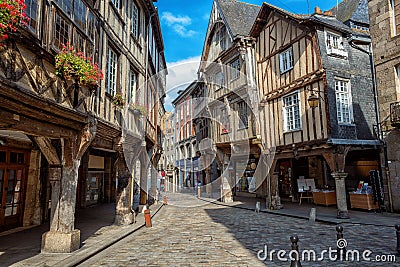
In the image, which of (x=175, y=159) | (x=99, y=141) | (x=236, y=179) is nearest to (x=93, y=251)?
(x=99, y=141)

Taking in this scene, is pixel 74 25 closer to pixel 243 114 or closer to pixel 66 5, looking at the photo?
pixel 66 5

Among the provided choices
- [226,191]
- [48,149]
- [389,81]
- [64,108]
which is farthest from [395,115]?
[48,149]

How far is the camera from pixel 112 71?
859cm

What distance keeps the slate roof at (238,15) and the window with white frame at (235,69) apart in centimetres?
152

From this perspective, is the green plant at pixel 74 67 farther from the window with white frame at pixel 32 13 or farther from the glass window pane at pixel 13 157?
the glass window pane at pixel 13 157

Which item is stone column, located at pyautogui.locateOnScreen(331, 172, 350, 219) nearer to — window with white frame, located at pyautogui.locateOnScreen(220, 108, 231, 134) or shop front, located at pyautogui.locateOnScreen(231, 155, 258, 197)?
window with white frame, located at pyautogui.locateOnScreen(220, 108, 231, 134)

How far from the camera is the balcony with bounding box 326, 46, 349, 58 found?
1210 cm

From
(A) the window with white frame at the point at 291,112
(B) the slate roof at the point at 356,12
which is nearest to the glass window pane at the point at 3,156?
(A) the window with white frame at the point at 291,112

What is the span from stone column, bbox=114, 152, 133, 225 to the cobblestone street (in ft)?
2.66

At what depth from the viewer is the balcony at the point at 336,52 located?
12098 millimetres

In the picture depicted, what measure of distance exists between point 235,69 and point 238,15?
4.43m

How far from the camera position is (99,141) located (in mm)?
7746

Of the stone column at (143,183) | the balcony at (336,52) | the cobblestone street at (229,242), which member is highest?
the balcony at (336,52)

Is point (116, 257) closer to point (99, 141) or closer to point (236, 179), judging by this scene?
point (99, 141)
